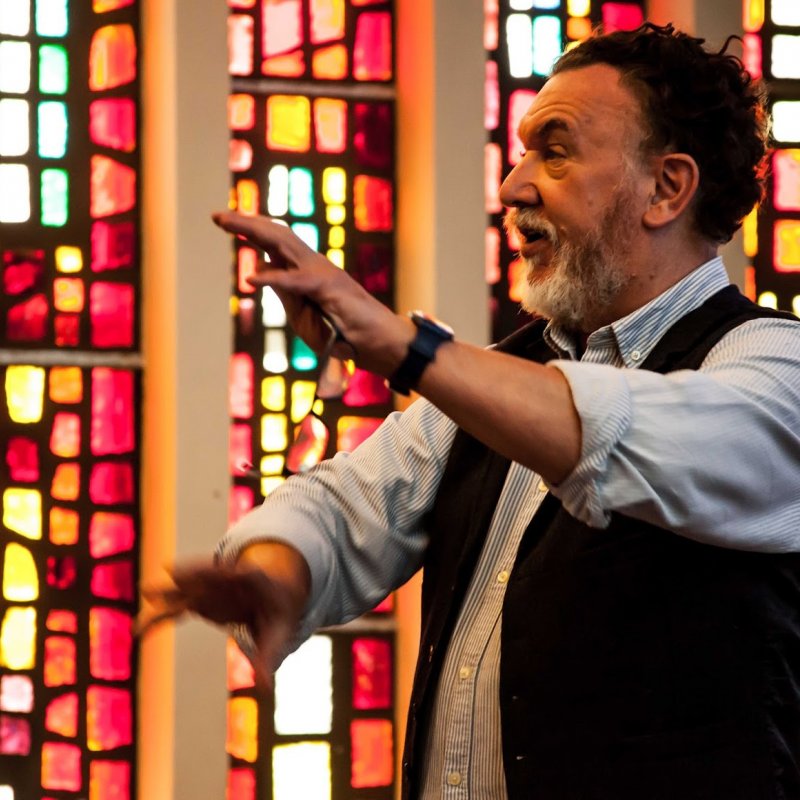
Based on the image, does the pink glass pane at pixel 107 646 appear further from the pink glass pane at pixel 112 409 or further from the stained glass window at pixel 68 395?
the pink glass pane at pixel 112 409

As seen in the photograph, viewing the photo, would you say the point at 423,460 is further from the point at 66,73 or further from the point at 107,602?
the point at 66,73

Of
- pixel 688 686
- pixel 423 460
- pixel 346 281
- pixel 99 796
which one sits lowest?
pixel 99 796

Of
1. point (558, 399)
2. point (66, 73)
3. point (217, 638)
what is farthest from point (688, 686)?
point (66, 73)

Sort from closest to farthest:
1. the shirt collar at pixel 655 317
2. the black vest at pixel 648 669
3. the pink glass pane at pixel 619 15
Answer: the black vest at pixel 648 669
the shirt collar at pixel 655 317
the pink glass pane at pixel 619 15

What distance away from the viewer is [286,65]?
11.8 ft

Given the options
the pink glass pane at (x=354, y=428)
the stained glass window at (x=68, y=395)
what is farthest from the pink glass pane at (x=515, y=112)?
the stained glass window at (x=68, y=395)

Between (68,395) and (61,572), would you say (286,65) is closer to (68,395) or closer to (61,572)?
(68,395)

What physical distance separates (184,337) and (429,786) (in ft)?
5.38

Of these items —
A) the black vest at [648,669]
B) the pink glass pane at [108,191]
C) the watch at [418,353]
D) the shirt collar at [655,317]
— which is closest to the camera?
the watch at [418,353]

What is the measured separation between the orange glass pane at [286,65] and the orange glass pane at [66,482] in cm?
105

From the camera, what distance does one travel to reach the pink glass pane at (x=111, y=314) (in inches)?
134

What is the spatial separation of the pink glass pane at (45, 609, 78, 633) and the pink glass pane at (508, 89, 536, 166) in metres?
1.50

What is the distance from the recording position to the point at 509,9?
12.2ft

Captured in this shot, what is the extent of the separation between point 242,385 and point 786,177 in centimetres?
144
